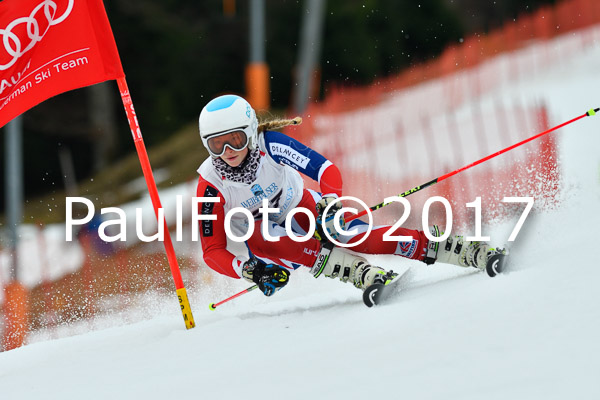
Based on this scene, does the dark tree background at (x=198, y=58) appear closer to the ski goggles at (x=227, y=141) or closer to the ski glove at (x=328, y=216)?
the ski glove at (x=328, y=216)

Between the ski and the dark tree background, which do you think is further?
the dark tree background

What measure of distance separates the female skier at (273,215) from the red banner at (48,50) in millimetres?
933

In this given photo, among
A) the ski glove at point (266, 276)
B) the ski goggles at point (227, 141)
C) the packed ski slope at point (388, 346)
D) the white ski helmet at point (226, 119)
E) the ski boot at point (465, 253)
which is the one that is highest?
the white ski helmet at point (226, 119)

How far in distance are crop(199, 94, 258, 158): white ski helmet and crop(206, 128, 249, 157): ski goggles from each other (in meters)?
0.02

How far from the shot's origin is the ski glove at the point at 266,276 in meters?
5.00

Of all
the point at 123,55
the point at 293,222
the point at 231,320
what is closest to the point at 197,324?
the point at 231,320

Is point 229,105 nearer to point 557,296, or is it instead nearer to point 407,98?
point 557,296

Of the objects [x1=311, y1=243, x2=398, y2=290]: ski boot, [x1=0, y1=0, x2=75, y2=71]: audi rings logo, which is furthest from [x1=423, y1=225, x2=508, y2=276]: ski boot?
[x1=0, y1=0, x2=75, y2=71]: audi rings logo

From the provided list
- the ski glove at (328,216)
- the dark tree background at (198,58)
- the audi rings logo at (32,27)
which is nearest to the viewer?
the ski glove at (328,216)

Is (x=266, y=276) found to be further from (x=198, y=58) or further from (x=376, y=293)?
(x=198, y=58)

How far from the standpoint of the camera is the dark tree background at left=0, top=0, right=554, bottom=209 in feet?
82.7

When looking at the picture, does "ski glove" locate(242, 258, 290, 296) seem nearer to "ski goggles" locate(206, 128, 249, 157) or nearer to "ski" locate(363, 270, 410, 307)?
"ski" locate(363, 270, 410, 307)

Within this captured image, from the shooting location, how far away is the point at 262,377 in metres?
3.86

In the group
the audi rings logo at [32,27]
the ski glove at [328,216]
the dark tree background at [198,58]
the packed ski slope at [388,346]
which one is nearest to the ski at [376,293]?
the packed ski slope at [388,346]
